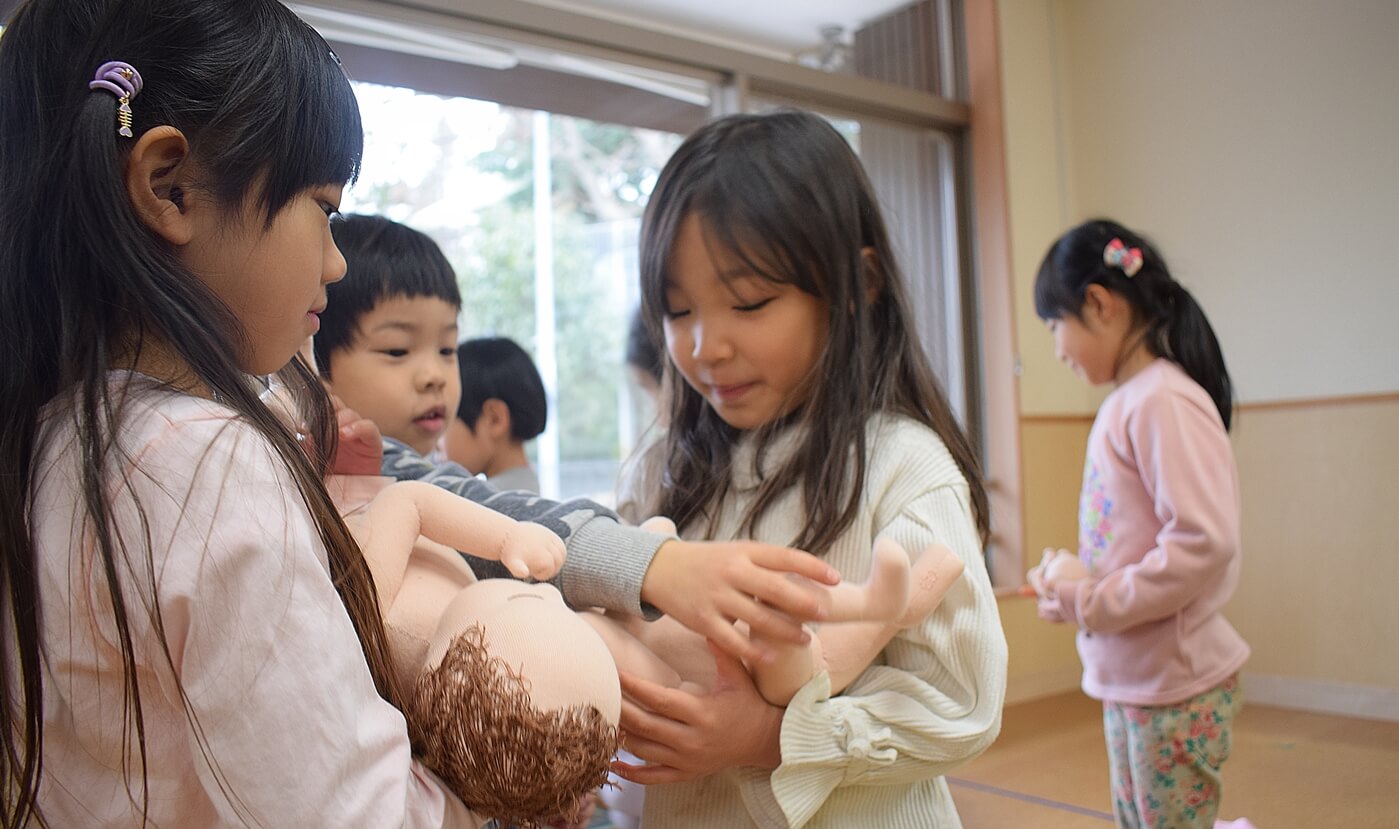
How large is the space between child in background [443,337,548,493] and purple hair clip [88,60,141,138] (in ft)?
5.08

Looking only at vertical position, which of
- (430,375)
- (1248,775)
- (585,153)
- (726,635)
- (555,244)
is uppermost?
(585,153)

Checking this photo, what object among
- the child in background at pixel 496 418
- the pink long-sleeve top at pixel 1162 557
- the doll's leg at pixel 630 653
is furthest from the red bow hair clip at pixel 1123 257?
the doll's leg at pixel 630 653

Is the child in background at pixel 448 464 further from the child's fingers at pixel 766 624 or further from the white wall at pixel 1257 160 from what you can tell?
the white wall at pixel 1257 160

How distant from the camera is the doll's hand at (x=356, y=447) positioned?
888 millimetres

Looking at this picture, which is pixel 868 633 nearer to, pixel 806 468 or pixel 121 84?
pixel 806 468

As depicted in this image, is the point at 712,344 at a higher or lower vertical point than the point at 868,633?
higher

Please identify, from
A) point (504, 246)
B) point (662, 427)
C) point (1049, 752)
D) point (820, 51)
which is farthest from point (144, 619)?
point (504, 246)

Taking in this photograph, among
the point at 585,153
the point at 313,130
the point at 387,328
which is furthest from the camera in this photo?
the point at 585,153

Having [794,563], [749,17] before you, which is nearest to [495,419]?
[794,563]

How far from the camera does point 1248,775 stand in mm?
2275

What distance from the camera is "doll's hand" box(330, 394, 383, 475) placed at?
888mm

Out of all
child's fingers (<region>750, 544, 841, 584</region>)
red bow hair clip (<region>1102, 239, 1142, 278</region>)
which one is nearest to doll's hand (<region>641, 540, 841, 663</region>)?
child's fingers (<region>750, 544, 841, 584</region>)

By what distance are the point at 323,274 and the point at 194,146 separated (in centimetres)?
10

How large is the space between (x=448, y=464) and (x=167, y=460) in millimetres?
482
